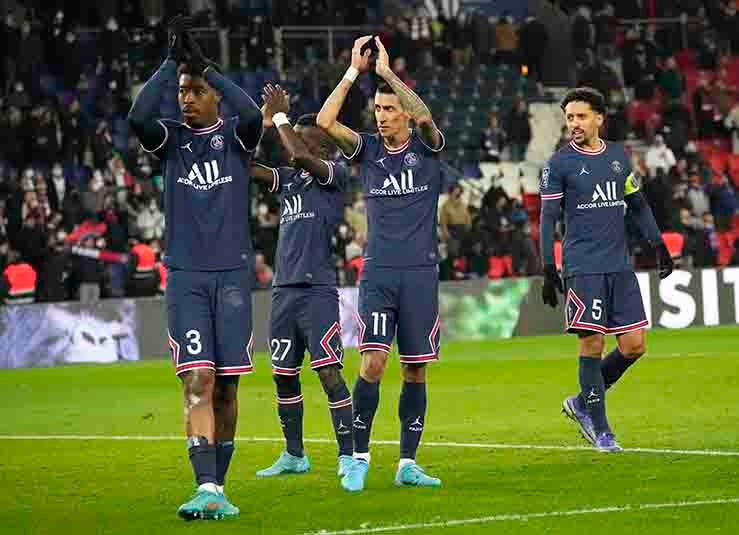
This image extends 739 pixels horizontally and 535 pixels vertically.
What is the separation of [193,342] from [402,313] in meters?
1.69

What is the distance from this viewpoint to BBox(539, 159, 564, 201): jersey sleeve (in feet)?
39.1

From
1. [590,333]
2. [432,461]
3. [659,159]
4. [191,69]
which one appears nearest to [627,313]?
[590,333]

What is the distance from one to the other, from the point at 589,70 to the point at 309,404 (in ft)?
63.0

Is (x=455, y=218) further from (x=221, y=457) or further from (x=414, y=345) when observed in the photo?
(x=221, y=457)

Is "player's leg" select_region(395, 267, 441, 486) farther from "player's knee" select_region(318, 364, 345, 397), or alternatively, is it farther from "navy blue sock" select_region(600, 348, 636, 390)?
"navy blue sock" select_region(600, 348, 636, 390)

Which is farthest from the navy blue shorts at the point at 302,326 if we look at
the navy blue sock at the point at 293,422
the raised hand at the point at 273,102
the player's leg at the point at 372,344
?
the raised hand at the point at 273,102

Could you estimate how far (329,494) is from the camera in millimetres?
9852

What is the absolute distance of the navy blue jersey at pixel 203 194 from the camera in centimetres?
917

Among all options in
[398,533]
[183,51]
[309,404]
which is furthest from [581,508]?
[309,404]

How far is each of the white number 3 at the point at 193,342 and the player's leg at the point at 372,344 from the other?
1.48m

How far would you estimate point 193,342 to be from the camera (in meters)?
9.05

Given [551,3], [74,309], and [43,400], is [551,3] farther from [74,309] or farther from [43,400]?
[43,400]

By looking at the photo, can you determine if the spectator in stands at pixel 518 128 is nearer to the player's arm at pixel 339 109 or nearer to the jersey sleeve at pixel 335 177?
the jersey sleeve at pixel 335 177

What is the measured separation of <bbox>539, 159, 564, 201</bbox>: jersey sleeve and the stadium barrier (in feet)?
34.0
